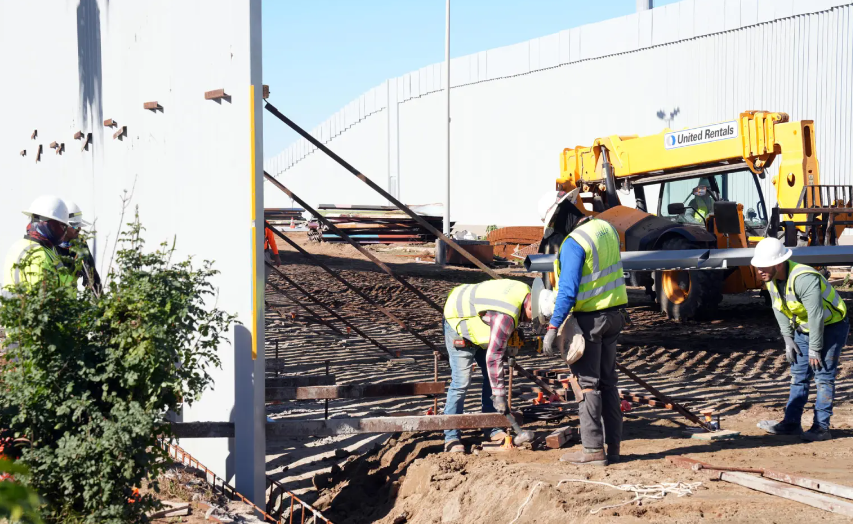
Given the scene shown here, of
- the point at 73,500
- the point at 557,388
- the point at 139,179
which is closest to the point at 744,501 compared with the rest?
the point at 557,388

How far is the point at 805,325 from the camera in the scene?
6.32 meters

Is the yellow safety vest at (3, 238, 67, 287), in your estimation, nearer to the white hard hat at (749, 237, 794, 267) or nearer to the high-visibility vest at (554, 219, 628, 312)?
the high-visibility vest at (554, 219, 628, 312)

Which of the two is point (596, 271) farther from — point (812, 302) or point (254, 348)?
point (254, 348)

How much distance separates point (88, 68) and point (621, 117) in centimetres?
2258

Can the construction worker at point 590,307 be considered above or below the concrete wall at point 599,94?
below

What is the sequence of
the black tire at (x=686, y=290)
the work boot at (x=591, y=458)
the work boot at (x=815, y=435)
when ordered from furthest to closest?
the black tire at (x=686, y=290) < the work boot at (x=815, y=435) < the work boot at (x=591, y=458)

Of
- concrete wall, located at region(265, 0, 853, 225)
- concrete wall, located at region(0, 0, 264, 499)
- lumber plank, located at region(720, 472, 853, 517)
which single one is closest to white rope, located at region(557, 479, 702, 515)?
lumber plank, located at region(720, 472, 853, 517)

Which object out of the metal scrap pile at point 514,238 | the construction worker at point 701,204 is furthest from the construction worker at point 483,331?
the metal scrap pile at point 514,238

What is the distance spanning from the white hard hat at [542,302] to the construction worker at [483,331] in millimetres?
64

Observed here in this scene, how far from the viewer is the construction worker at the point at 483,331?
18.8ft

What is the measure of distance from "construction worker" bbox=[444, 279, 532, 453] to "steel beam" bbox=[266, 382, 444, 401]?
665 millimetres

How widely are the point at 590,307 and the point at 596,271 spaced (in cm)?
23

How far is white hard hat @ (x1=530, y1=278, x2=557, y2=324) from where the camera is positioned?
561 cm

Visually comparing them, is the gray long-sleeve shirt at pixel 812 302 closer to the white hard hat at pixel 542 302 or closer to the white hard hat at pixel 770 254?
the white hard hat at pixel 770 254
